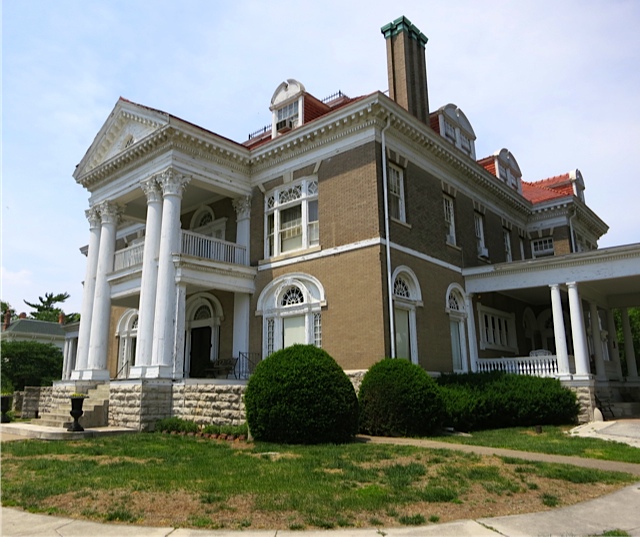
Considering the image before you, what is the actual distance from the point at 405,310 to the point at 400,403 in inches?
181

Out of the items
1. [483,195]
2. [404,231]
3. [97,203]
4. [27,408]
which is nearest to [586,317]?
[483,195]

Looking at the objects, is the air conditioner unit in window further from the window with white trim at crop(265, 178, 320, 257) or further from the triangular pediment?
the triangular pediment

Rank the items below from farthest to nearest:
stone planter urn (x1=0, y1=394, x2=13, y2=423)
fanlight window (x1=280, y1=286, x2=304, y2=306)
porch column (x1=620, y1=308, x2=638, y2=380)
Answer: porch column (x1=620, y1=308, x2=638, y2=380)
fanlight window (x1=280, y1=286, x2=304, y2=306)
stone planter urn (x1=0, y1=394, x2=13, y2=423)

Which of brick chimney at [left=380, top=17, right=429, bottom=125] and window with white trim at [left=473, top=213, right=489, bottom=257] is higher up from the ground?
brick chimney at [left=380, top=17, right=429, bottom=125]

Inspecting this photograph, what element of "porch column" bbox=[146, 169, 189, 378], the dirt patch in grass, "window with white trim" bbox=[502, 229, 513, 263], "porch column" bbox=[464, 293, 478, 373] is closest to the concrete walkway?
the dirt patch in grass

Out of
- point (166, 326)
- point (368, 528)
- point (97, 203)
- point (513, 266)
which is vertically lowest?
point (368, 528)

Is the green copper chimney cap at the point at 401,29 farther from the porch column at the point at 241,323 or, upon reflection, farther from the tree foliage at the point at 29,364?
the tree foliage at the point at 29,364

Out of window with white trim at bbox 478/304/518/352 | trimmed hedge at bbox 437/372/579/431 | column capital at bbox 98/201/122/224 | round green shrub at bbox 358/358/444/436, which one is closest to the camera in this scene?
round green shrub at bbox 358/358/444/436

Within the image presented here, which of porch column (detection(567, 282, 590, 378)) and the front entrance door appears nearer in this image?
porch column (detection(567, 282, 590, 378))

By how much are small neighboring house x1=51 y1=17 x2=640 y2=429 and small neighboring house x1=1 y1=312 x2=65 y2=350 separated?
37919 millimetres

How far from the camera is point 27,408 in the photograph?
20641mm

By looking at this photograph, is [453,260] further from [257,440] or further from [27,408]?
[27,408]

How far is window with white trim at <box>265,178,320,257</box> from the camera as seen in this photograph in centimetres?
1848

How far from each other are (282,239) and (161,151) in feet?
16.9
